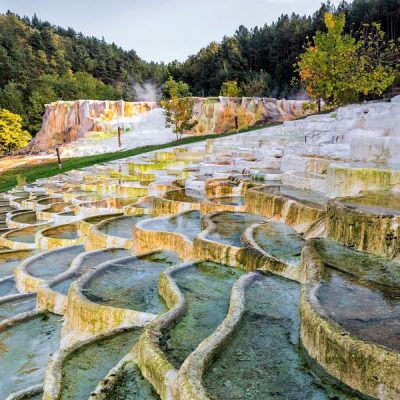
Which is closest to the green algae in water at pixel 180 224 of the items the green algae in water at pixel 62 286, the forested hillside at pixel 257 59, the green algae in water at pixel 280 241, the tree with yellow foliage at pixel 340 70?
the green algae in water at pixel 280 241

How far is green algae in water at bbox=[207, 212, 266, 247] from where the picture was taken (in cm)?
709

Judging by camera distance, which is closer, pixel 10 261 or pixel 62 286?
pixel 62 286

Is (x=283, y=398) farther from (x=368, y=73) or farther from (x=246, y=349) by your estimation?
(x=368, y=73)

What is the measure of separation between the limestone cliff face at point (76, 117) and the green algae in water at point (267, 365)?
1325 inches

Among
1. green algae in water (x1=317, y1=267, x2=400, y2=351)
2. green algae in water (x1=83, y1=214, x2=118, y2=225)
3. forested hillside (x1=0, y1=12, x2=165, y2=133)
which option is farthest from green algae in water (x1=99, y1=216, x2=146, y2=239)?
forested hillside (x1=0, y1=12, x2=165, y2=133)

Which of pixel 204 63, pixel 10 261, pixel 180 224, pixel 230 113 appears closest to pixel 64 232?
pixel 10 261

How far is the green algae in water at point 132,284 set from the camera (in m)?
5.65

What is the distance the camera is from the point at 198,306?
198 inches

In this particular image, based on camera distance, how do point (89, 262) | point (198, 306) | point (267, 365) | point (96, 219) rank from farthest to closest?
point (96, 219), point (89, 262), point (198, 306), point (267, 365)

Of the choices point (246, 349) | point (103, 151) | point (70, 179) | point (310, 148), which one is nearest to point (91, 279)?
point (246, 349)

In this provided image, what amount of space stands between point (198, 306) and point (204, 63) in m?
44.2

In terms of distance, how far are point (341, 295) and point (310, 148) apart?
9.96m

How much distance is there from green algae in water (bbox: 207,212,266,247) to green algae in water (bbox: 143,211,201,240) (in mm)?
460

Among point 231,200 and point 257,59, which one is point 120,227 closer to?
point 231,200
